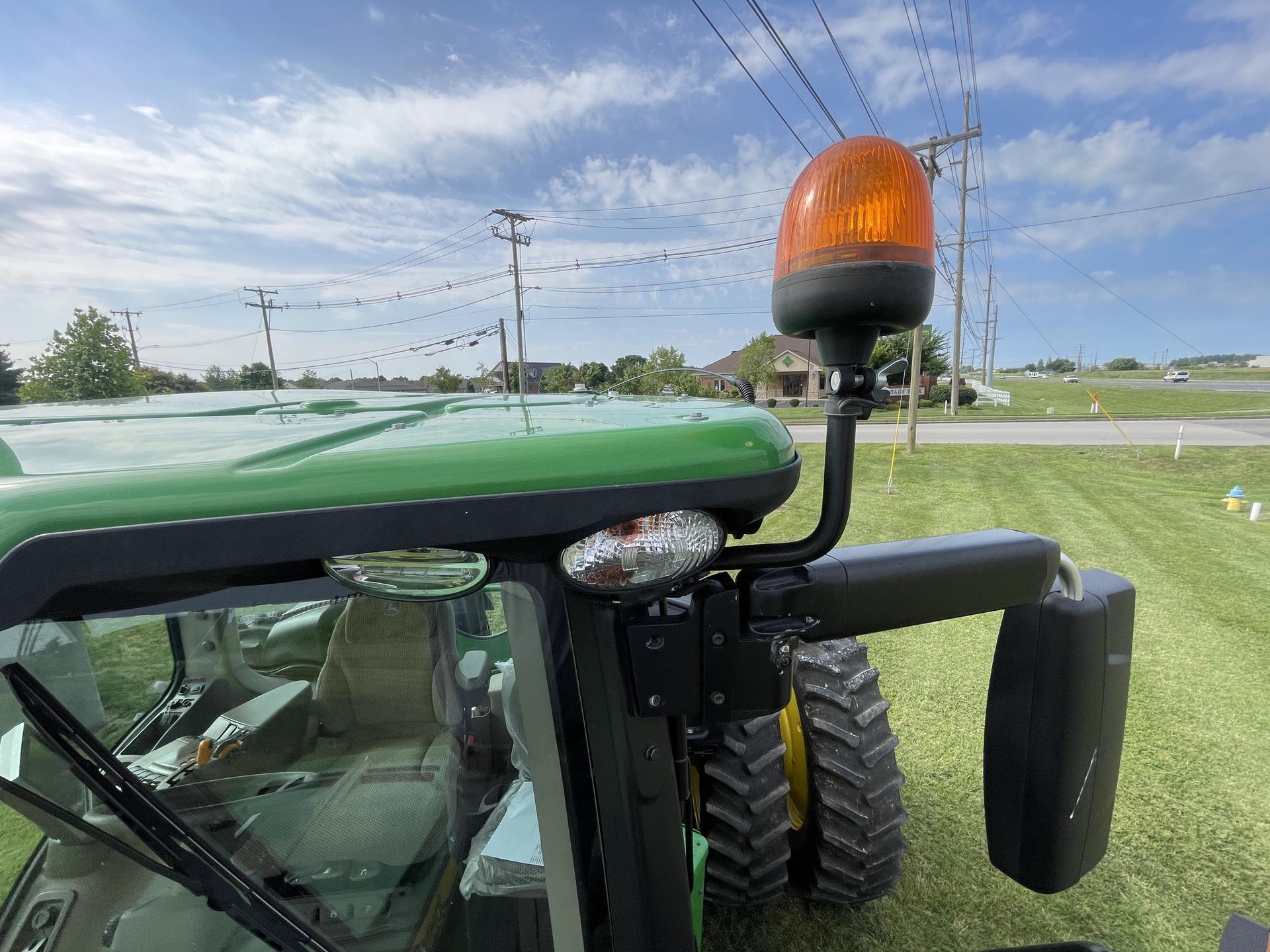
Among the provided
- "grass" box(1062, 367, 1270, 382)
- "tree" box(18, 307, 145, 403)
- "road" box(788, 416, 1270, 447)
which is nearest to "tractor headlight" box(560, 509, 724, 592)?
"road" box(788, 416, 1270, 447)

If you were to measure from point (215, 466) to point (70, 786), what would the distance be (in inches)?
17.5

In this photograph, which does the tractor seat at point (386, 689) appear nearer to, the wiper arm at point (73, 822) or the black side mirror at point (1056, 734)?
the wiper arm at point (73, 822)

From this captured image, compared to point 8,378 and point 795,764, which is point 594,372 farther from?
point 795,764

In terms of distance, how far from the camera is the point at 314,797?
0.93 m

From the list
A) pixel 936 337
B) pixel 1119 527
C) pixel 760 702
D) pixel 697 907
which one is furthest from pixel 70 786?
pixel 936 337

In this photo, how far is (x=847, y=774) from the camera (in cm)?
174

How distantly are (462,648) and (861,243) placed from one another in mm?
841

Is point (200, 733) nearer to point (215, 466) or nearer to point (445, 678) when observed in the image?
point (445, 678)

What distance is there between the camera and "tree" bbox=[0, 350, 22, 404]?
31.3 meters

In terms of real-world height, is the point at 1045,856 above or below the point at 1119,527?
above

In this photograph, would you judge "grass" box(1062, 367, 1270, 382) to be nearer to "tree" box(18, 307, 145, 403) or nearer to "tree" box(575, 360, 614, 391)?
"tree" box(575, 360, 614, 391)

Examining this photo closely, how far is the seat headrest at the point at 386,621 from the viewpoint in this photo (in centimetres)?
89

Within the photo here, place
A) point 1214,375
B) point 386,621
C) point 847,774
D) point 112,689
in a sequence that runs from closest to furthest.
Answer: point 112,689 → point 386,621 → point 847,774 → point 1214,375

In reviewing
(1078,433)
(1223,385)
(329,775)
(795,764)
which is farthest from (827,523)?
(1223,385)
